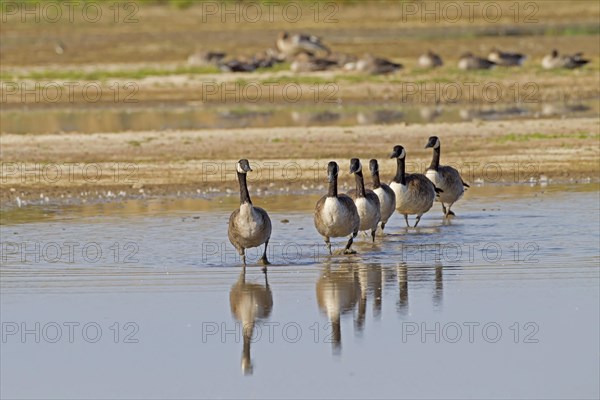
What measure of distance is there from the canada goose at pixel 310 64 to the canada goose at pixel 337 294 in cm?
2263

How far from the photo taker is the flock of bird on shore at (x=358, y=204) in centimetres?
1327

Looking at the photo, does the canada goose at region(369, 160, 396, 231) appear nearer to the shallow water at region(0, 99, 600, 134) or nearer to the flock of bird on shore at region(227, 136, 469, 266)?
the flock of bird on shore at region(227, 136, 469, 266)

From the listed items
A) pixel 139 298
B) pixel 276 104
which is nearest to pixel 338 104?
pixel 276 104

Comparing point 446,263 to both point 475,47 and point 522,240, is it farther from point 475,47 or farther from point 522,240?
point 475,47

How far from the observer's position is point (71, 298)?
11633 mm

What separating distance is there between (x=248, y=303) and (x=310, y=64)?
24.3 metres

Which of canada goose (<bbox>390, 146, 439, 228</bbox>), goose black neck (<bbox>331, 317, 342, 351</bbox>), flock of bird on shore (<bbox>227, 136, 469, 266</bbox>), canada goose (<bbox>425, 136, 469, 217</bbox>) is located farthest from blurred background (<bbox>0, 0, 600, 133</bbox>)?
goose black neck (<bbox>331, 317, 342, 351</bbox>)

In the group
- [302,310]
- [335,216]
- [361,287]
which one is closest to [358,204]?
[335,216]

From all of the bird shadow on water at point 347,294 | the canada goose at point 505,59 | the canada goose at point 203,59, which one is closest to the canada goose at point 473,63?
the canada goose at point 505,59

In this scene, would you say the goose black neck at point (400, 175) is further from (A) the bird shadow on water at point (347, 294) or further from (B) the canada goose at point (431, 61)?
(B) the canada goose at point (431, 61)

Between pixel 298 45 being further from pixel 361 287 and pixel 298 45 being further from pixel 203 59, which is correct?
pixel 361 287

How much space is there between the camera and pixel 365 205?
46.8 feet

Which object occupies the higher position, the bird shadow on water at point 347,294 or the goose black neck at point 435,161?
the goose black neck at point 435,161

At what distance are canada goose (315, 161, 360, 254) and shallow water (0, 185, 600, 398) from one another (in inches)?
12.7
